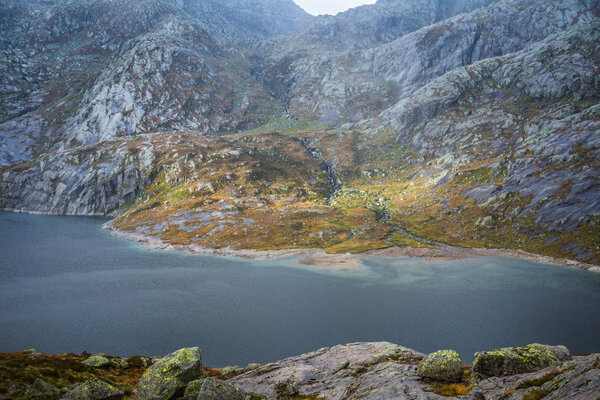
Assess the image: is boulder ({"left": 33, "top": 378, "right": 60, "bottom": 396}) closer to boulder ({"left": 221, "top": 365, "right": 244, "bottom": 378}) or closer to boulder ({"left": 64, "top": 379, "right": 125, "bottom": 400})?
boulder ({"left": 64, "top": 379, "right": 125, "bottom": 400})

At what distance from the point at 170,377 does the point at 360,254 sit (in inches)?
3297

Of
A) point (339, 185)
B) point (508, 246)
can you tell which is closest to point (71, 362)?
point (508, 246)

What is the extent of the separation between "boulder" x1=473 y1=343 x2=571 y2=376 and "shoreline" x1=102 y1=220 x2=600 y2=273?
225 ft

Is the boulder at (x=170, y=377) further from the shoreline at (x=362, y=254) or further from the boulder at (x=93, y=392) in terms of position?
the shoreline at (x=362, y=254)

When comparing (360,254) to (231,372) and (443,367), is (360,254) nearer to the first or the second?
(231,372)

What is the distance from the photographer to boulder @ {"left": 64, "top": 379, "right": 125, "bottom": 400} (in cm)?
2244

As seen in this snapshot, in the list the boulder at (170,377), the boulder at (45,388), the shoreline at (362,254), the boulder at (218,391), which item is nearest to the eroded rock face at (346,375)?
the boulder at (170,377)

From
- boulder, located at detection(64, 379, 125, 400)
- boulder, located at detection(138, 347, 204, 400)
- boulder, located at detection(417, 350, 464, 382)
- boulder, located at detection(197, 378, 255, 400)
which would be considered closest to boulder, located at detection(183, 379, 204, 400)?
boulder, located at detection(138, 347, 204, 400)

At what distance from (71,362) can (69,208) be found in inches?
7600

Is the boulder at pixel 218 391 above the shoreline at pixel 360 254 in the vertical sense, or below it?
above

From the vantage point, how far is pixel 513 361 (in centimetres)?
2050

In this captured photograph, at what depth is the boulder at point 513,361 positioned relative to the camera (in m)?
20.3

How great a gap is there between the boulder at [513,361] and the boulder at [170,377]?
2156 cm

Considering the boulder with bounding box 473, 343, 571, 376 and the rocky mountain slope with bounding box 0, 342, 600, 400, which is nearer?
the rocky mountain slope with bounding box 0, 342, 600, 400
